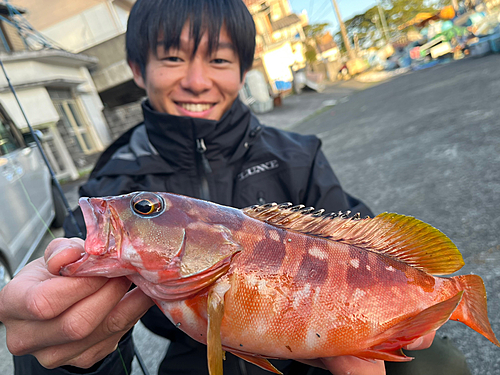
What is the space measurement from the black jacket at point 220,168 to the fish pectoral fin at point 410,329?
900mm

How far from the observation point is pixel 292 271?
104cm

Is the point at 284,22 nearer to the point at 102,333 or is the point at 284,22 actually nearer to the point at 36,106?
the point at 36,106

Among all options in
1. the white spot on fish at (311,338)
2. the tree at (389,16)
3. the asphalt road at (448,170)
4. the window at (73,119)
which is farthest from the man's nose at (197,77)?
the tree at (389,16)

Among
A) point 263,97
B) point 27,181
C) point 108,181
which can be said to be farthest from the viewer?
point 263,97

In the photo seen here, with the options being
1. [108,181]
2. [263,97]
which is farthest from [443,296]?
[263,97]

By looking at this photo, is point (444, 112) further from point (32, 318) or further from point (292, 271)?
point (32, 318)

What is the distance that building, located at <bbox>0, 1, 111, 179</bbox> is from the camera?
8.50 meters

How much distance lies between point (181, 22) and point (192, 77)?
286 millimetres

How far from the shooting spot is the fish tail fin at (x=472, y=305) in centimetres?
110

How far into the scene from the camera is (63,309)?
3.02 feet

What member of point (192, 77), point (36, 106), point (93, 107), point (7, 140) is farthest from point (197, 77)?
point (93, 107)

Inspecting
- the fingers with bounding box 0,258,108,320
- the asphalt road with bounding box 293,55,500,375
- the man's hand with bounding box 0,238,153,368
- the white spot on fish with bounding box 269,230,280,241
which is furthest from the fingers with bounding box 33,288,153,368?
the asphalt road with bounding box 293,55,500,375

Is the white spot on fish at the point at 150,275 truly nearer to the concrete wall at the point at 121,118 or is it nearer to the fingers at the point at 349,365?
the fingers at the point at 349,365

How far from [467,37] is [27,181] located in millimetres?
27822
